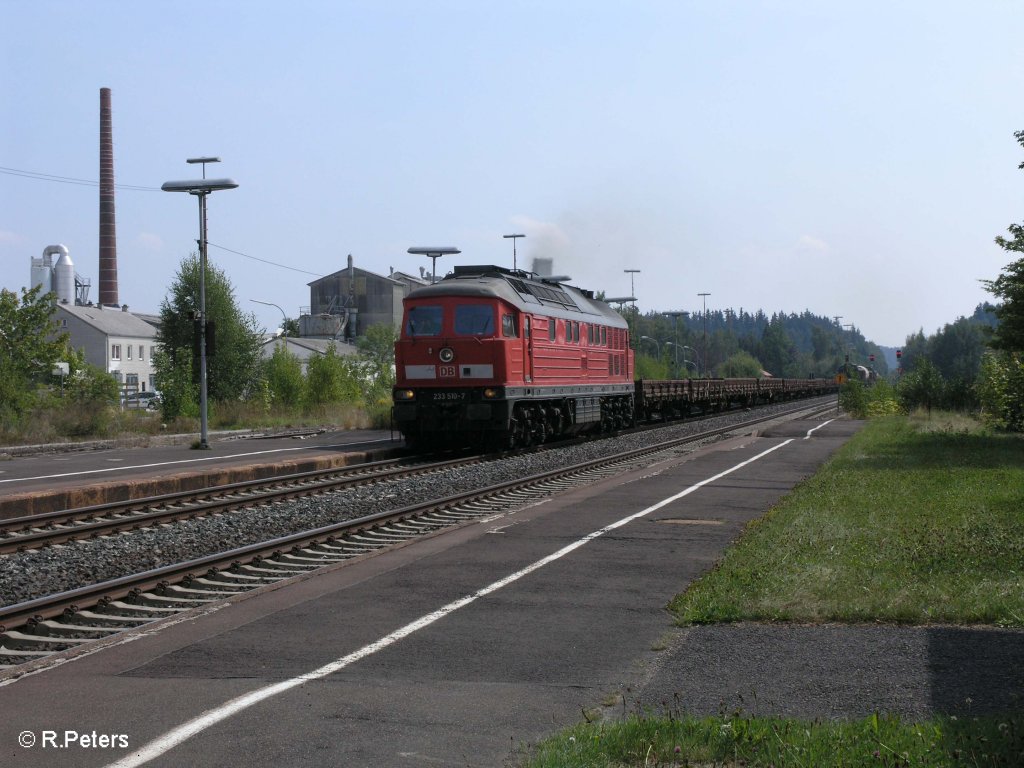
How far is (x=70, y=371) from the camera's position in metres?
43.0

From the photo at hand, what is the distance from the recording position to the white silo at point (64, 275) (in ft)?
311

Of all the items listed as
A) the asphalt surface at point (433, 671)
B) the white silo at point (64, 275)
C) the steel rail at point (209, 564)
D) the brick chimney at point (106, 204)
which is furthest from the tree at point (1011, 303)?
the white silo at point (64, 275)

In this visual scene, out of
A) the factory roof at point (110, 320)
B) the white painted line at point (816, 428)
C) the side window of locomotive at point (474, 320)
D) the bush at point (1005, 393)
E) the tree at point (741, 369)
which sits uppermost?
the factory roof at point (110, 320)

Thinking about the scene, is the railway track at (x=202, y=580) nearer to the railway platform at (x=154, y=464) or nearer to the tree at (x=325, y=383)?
the railway platform at (x=154, y=464)

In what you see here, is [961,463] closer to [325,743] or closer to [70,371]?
[325,743]

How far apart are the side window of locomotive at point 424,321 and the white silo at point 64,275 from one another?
77.8 m

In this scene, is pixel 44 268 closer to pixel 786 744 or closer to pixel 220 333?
pixel 220 333

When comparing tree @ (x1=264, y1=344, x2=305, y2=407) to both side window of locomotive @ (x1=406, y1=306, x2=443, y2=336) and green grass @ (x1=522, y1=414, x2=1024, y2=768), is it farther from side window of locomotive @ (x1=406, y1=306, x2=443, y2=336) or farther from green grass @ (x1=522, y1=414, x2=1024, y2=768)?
green grass @ (x1=522, y1=414, x2=1024, y2=768)

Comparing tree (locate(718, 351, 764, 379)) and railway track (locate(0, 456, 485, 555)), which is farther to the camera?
tree (locate(718, 351, 764, 379))

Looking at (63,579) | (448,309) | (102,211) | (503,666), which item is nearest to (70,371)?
(448,309)

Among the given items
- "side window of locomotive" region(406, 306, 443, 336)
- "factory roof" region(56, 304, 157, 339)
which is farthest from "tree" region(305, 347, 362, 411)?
"factory roof" region(56, 304, 157, 339)

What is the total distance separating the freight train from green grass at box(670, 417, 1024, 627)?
8.01m

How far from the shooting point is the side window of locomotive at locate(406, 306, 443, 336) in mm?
24453

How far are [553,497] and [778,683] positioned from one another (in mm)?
10812
